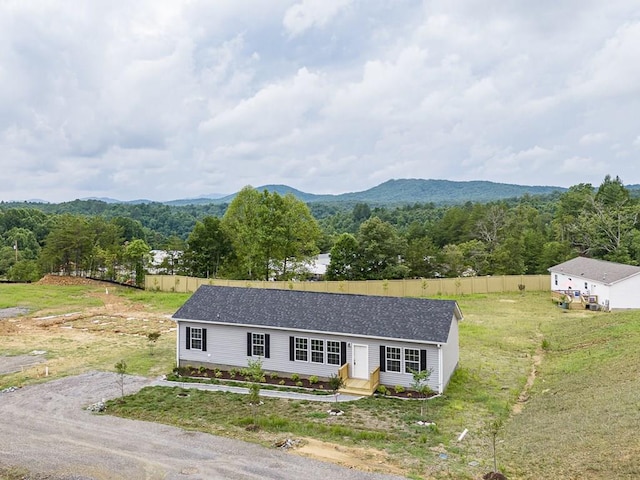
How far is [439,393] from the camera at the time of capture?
18594mm

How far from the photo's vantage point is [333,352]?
20.0 m

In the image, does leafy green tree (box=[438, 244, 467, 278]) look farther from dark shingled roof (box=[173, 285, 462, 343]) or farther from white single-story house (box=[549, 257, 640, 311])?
dark shingled roof (box=[173, 285, 462, 343])

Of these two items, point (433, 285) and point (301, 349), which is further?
point (433, 285)

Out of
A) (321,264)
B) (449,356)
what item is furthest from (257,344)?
(321,264)

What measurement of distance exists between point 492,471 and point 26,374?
751 inches

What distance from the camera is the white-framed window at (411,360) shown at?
747 inches

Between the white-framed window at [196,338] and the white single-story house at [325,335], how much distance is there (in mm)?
44

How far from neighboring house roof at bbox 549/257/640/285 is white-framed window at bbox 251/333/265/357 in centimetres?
2654

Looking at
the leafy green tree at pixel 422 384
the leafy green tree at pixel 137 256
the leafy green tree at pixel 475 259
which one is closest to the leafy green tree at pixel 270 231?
the leafy green tree at pixel 137 256

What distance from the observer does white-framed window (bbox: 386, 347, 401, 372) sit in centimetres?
1923

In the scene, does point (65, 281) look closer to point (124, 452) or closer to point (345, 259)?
point (345, 259)

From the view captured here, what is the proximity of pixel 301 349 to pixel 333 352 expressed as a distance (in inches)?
54.2

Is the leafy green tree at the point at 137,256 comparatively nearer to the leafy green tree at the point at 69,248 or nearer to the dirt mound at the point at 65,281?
the dirt mound at the point at 65,281

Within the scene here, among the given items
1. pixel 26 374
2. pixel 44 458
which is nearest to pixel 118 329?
pixel 26 374
